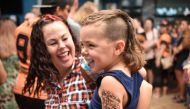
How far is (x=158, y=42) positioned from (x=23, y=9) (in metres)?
4.00

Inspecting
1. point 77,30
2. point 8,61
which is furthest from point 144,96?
point 8,61

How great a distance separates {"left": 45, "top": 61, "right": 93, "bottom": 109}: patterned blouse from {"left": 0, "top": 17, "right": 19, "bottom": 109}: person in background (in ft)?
5.09

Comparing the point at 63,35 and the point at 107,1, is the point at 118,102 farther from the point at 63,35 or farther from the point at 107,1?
the point at 107,1

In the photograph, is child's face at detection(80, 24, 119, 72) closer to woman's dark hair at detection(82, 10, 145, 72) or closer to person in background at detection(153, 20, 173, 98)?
woman's dark hair at detection(82, 10, 145, 72)

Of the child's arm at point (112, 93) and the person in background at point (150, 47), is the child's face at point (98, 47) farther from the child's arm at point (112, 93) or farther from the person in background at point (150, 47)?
the person in background at point (150, 47)

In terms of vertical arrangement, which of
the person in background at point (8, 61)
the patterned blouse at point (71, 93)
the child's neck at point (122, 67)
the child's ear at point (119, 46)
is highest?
the child's ear at point (119, 46)

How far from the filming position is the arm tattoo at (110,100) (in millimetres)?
1082

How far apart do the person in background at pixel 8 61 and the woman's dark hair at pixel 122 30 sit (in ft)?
6.43

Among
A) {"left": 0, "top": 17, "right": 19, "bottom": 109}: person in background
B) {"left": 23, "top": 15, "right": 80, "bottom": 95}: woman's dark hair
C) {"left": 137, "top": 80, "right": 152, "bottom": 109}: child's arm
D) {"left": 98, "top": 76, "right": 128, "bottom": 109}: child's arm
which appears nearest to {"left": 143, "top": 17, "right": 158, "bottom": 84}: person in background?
{"left": 0, "top": 17, "right": 19, "bottom": 109}: person in background

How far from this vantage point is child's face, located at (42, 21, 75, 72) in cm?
154

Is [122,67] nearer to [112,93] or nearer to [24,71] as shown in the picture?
[112,93]

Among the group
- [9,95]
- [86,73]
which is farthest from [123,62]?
[9,95]

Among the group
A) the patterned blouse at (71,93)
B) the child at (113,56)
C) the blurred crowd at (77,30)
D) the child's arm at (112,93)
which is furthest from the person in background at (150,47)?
the child's arm at (112,93)

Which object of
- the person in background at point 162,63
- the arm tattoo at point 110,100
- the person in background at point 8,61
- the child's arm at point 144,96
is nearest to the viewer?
the arm tattoo at point 110,100
